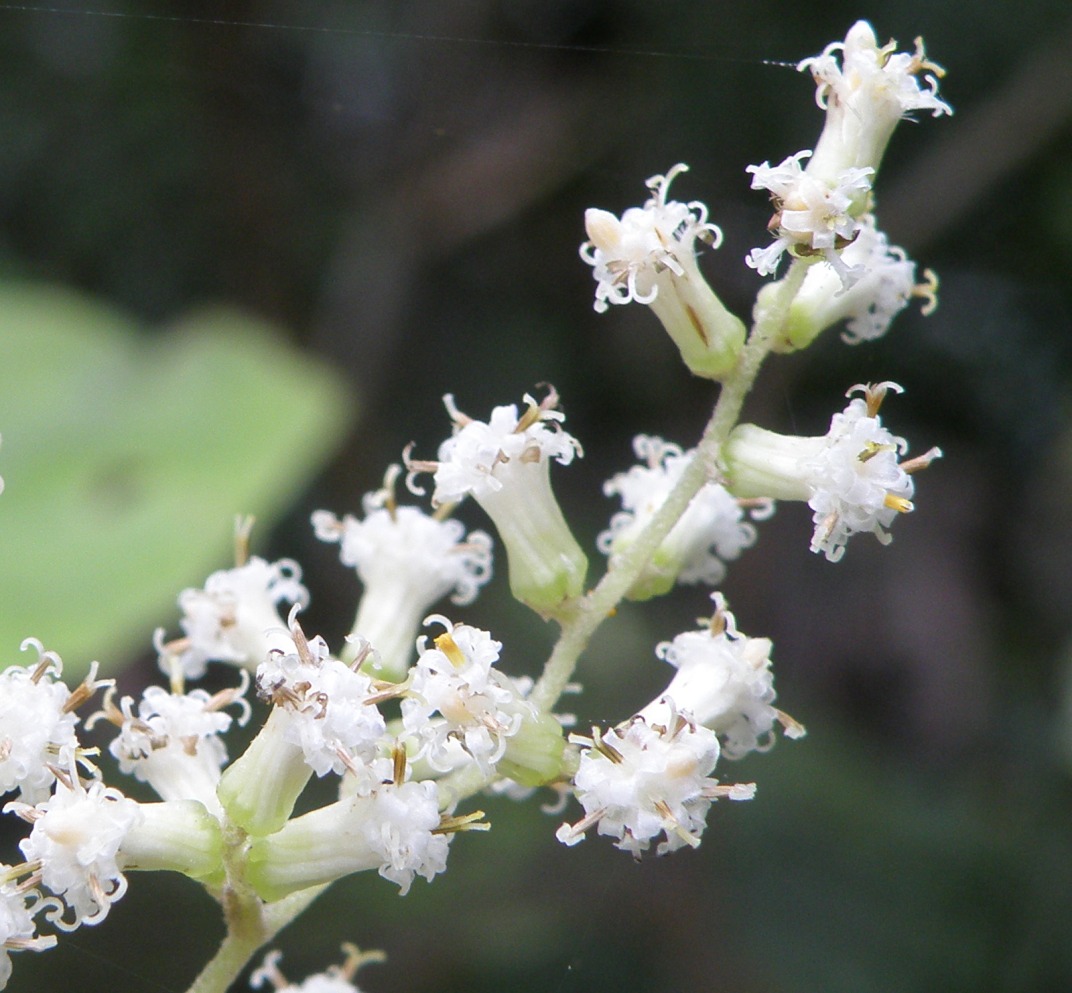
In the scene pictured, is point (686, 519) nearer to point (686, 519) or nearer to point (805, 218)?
point (686, 519)

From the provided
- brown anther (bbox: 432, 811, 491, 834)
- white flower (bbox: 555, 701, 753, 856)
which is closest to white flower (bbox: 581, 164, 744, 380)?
white flower (bbox: 555, 701, 753, 856)

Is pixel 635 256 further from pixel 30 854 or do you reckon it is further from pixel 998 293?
pixel 998 293

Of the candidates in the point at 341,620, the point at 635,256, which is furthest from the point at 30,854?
the point at 341,620

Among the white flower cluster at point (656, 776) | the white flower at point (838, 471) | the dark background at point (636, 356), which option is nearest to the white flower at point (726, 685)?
the white flower cluster at point (656, 776)

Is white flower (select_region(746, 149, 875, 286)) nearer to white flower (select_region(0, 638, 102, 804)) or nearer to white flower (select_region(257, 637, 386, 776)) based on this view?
white flower (select_region(257, 637, 386, 776))

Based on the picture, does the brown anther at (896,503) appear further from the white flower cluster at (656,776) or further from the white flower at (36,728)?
the white flower at (36,728)

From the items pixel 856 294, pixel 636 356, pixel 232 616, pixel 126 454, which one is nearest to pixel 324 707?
pixel 232 616
